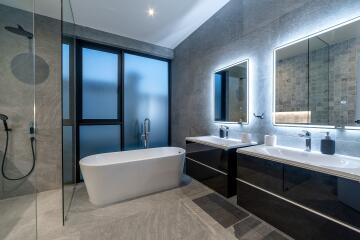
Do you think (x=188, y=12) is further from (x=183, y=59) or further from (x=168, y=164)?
(x=168, y=164)

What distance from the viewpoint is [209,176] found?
2.36 meters

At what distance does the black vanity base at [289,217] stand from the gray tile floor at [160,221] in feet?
0.40

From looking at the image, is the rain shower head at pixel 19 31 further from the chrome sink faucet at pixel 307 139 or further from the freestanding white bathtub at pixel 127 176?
the chrome sink faucet at pixel 307 139

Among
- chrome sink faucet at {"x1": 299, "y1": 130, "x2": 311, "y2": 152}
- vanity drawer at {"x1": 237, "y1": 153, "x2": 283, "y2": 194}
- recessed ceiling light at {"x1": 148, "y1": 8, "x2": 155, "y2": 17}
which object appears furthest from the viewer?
recessed ceiling light at {"x1": 148, "y1": 8, "x2": 155, "y2": 17}

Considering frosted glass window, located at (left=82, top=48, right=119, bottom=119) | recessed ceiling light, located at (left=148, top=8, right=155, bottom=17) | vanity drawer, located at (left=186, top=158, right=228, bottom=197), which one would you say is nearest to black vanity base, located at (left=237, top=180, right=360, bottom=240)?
vanity drawer, located at (left=186, top=158, right=228, bottom=197)

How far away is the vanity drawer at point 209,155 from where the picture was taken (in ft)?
6.72

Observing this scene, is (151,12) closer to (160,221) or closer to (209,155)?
(209,155)

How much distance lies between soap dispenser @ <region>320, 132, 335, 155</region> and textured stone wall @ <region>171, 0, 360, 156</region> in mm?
64

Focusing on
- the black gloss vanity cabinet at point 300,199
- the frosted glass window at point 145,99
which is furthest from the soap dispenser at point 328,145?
the frosted glass window at point 145,99

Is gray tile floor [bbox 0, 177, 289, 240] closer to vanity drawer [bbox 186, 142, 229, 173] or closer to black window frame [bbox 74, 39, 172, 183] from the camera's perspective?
vanity drawer [bbox 186, 142, 229, 173]

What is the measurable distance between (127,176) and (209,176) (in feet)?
3.75

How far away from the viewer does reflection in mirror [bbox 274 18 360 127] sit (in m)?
1.36

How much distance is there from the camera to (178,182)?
8.25 ft

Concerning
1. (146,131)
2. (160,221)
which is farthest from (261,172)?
(146,131)
